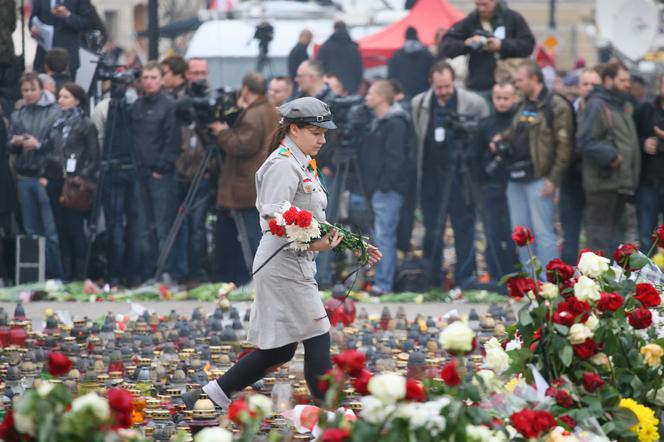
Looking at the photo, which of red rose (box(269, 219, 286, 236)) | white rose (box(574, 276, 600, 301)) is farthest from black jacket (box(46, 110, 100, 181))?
white rose (box(574, 276, 600, 301))

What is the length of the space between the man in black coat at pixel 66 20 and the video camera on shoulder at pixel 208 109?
248 centimetres

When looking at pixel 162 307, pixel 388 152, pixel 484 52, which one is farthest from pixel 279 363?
pixel 484 52

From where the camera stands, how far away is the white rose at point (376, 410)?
4.95 m

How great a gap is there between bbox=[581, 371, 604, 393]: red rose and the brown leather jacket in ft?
25.8

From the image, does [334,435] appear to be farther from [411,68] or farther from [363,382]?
[411,68]

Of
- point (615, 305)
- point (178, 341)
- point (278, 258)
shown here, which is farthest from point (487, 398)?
point (178, 341)

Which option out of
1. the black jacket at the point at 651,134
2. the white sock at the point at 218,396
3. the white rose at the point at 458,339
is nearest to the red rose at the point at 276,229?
the white sock at the point at 218,396

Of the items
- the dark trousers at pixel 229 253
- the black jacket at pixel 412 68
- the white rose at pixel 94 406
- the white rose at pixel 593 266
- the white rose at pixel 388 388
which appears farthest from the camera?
the black jacket at pixel 412 68

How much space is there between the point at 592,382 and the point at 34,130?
31.9ft

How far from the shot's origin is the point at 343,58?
18391 millimetres

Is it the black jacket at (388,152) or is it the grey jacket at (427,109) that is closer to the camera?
the black jacket at (388,152)

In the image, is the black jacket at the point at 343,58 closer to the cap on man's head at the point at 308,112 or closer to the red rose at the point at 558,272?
the cap on man's head at the point at 308,112

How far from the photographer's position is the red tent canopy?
80.5 feet

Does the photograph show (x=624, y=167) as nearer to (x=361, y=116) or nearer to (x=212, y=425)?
(x=361, y=116)
